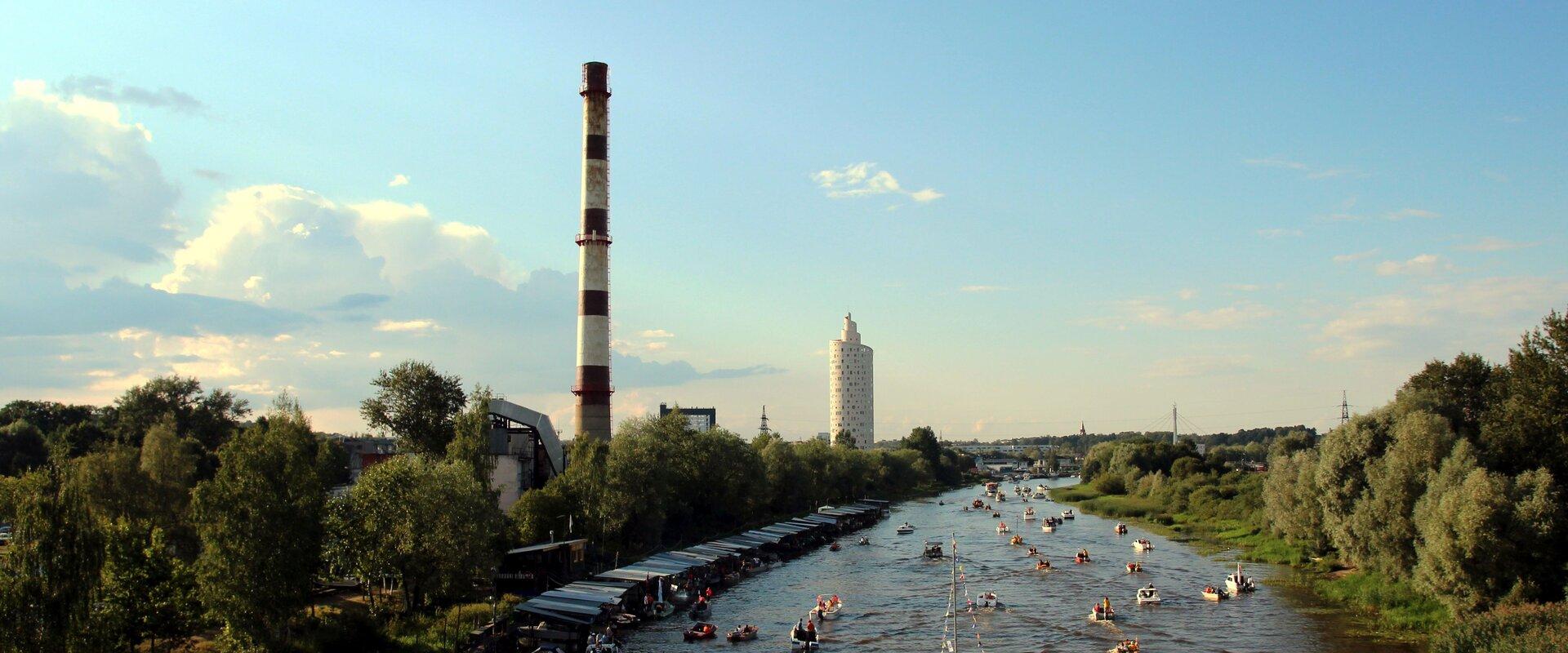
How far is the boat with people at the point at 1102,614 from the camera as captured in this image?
5988 centimetres

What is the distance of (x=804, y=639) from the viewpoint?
52.7 meters

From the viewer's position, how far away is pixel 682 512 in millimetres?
94812

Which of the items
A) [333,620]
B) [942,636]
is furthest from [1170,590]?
[333,620]

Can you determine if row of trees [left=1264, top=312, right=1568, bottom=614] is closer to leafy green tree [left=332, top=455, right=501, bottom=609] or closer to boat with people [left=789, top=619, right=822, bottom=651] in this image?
boat with people [left=789, top=619, right=822, bottom=651]

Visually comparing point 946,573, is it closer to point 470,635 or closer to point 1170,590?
point 1170,590

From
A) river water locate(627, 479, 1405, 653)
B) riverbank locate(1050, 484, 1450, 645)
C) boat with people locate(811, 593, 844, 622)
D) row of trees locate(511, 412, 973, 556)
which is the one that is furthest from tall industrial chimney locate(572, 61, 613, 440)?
riverbank locate(1050, 484, 1450, 645)

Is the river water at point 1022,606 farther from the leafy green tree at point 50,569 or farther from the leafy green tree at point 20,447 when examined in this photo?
the leafy green tree at point 20,447

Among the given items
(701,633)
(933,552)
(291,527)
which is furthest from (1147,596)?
(291,527)

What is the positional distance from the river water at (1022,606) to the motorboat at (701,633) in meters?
0.87

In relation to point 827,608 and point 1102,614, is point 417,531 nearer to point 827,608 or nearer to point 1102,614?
point 827,608

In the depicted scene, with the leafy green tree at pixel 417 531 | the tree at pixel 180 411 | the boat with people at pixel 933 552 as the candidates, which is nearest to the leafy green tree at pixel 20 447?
the tree at pixel 180 411

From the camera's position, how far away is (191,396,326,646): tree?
4325cm

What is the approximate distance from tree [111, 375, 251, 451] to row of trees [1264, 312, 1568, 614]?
10068 centimetres

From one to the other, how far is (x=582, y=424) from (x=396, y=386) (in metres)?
19.2
